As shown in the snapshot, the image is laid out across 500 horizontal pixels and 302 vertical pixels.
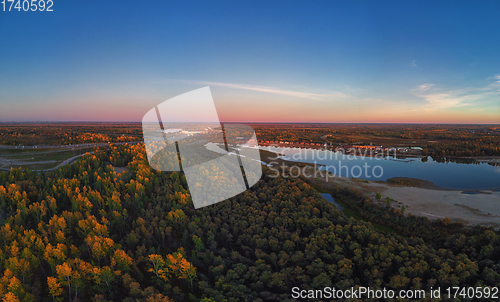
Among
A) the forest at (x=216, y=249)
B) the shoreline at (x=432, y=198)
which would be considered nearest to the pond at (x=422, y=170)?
the shoreline at (x=432, y=198)

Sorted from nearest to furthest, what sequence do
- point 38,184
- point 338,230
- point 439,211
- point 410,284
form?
point 410,284 < point 338,230 < point 439,211 < point 38,184

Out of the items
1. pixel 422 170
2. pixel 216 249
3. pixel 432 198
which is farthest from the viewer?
pixel 422 170

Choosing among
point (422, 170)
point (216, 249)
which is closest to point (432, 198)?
point (422, 170)

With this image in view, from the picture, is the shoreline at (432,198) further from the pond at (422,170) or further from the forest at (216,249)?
the pond at (422,170)

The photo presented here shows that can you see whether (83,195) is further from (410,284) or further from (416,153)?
(416,153)

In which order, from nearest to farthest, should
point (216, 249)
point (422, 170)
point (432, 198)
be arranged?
point (216, 249) < point (432, 198) < point (422, 170)

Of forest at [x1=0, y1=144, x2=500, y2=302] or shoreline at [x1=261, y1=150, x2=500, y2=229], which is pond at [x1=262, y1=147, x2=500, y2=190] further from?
forest at [x1=0, y1=144, x2=500, y2=302]

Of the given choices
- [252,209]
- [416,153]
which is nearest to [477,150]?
[416,153]

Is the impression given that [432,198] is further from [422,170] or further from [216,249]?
[216,249]
